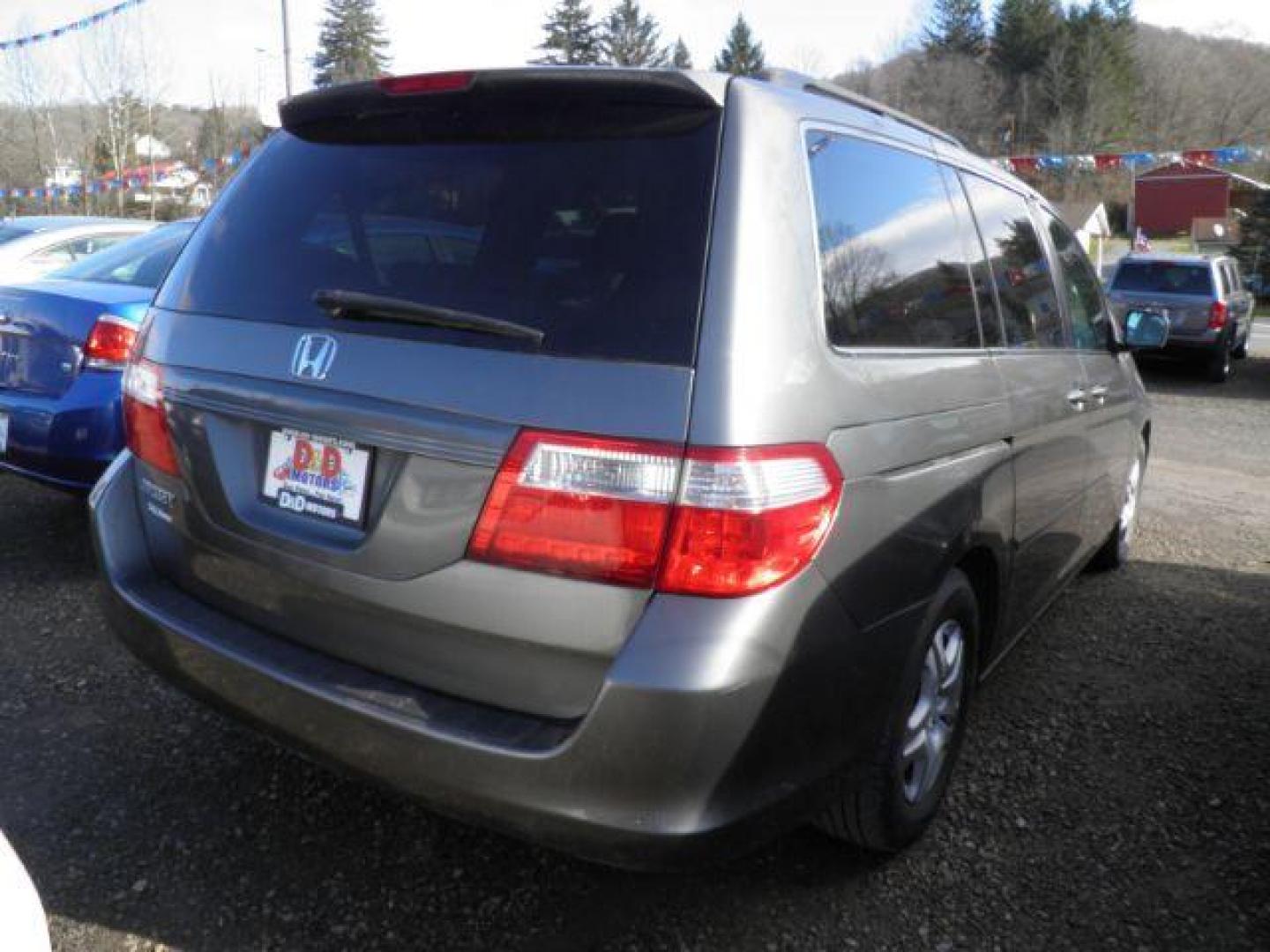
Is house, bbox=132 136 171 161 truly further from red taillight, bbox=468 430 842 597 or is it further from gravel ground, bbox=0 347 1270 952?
red taillight, bbox=468 430 842 597

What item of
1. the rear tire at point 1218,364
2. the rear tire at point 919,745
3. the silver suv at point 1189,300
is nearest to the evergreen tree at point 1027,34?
the silver suv at point 1189,300

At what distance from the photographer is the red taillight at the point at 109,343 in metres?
4.14

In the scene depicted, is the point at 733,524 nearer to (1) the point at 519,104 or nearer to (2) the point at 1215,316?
(1) the point at 519,104

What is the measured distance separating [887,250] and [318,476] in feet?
4.43

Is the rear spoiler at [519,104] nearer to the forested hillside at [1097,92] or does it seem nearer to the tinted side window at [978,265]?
the tinted side window at [978,265]

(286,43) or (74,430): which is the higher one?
(286,43)

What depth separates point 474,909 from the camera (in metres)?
2.30

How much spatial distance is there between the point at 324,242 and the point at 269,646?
89 cm

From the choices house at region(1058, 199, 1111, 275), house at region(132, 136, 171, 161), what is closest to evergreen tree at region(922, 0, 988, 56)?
house at region(1058, 199, 1111, 275)

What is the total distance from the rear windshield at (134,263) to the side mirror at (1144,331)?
13.7ft

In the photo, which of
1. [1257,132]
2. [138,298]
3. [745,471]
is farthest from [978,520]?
[1257,132]

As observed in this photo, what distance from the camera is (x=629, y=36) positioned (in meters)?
68.9

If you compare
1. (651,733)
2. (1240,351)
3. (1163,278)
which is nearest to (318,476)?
(651,733)

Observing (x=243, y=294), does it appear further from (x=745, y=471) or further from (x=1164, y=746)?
(x=1164, y=746)
